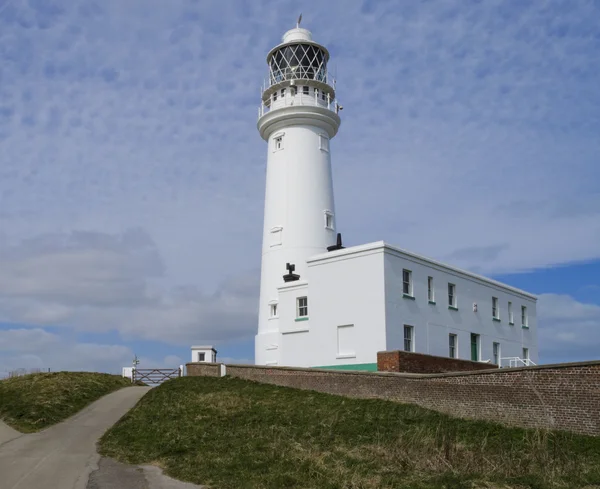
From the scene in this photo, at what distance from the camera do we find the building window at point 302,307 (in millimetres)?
32344

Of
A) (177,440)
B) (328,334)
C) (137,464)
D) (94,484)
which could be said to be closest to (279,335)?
(328,334)

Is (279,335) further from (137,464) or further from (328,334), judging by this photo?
(137,464)

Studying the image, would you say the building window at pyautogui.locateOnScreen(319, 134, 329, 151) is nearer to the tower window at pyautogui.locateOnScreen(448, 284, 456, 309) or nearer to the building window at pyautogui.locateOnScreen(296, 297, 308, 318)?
the building window at pyautogui.locateOnScreen(296, 297, 308, 318)

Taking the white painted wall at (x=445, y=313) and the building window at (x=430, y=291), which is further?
the building window at (x=430, y=291)

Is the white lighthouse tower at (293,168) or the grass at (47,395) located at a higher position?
the white lighthouse tower at (293,168)

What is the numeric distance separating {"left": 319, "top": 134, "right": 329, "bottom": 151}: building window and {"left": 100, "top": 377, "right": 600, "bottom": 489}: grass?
16.0 m

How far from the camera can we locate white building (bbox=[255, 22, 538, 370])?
97.2ft

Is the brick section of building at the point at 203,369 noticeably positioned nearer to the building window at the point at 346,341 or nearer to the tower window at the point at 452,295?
the building window at the point at 346,341

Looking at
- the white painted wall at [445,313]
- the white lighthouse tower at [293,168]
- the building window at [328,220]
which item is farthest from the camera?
the building window at [328,220]

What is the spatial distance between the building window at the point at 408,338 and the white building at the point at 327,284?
43 mm

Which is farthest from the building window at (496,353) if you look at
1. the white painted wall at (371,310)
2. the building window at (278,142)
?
the building window at (278,142)

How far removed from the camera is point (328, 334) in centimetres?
3069

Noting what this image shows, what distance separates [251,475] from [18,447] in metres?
8.02

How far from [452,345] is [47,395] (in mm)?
17959
